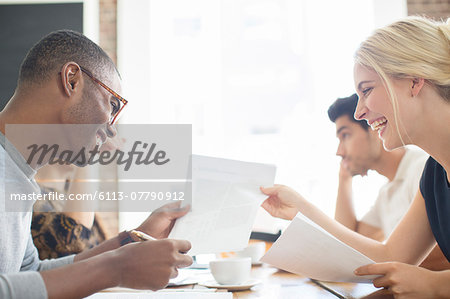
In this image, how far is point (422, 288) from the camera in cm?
89

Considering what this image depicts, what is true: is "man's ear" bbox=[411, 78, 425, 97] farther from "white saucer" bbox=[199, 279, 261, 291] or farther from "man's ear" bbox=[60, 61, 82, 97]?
"man's ear" bbox=[60, 61, 82, 97]

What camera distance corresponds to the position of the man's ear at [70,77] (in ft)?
3.49

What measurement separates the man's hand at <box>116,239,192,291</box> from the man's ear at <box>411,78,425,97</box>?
78 centimetres

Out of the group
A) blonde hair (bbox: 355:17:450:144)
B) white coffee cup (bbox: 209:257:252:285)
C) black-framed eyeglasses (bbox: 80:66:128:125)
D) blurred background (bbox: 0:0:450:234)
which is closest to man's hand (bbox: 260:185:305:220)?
white coffee cup (bbox: 209:257:252:285)

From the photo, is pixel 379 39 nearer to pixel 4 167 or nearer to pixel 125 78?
pixel 4 167

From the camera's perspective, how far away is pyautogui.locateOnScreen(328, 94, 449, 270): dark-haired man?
2.03 m

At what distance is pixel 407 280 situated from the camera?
90 cm

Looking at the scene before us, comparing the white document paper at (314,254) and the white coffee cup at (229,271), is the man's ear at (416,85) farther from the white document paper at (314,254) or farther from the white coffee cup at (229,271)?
the white coffee cup at (229,271)

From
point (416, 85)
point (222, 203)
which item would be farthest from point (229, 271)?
point (416, 85)

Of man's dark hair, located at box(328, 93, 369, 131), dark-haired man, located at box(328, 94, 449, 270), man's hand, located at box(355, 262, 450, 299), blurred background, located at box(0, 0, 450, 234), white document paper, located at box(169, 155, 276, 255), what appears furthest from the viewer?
blurred background, located at box(0, 0, 450, 234)

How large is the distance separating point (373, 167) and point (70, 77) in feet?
5.51

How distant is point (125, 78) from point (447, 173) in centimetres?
261

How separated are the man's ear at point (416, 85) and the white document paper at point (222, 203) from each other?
44 centimetres

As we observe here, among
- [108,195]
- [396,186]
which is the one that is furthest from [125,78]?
[396,186]
